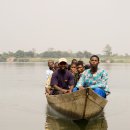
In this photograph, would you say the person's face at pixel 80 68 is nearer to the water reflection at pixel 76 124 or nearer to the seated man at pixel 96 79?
the water reflection at pixel 76 124

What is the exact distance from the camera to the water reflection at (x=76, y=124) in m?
10.6

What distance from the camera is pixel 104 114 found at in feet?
42.1

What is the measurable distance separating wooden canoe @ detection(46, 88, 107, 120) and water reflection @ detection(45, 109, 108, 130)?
7.4 inches

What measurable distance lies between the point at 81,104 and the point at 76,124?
0.69 metres

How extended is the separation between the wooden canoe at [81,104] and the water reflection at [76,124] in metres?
0.19

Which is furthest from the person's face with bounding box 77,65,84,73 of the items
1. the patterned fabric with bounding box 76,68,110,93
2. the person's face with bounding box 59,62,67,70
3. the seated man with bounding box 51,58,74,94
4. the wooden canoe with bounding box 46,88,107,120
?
the wooden canoe with bounding box 46,88,107,120

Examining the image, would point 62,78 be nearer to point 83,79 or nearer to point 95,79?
point 83,79

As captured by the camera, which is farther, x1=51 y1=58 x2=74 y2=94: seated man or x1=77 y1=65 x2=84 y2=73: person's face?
x1=77 y1=65 x2=84 y2=73: person's face

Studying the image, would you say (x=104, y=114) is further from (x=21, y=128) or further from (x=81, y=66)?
(x=21, y=128)

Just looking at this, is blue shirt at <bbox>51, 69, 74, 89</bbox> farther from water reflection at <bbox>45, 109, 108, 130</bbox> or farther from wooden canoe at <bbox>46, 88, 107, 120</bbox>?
water reflection at <bbox>45, 109, 108, 130</bbox>

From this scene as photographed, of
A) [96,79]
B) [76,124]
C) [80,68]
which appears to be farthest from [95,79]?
[80,68]

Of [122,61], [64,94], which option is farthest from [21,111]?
[122,61]

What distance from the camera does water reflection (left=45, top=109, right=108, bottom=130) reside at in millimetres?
10578

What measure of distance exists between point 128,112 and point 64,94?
3.44 meters
